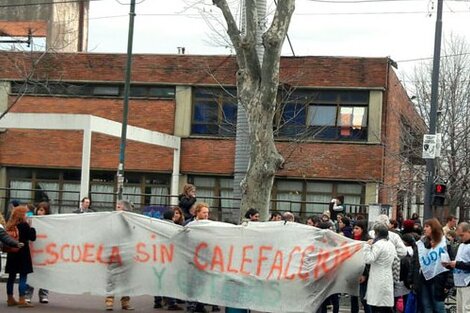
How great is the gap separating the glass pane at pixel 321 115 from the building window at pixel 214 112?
296cm

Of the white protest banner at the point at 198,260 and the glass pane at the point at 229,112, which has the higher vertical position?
the glass pane at the point at 229,112

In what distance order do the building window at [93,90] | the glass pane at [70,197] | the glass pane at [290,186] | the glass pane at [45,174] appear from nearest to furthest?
the glass pane at [290,186], the glass pane at [70,197], the building window at [93,90], the glass pane at [45,174]

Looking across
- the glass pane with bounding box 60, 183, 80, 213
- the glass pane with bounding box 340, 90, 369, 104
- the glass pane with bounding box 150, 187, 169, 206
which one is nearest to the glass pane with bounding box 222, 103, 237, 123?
the glass pane with bounding box 150, 187, 169, 206

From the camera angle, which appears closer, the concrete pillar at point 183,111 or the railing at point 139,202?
the railing at point 139,202

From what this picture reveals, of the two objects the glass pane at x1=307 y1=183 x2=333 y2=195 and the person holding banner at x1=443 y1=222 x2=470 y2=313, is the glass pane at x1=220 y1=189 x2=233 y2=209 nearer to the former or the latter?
the glass pane at x1=307 y1=183 x2=333 y2=195

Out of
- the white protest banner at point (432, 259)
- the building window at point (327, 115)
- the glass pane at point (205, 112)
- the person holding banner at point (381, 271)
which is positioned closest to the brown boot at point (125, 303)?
the person holding banner at point (381, 271)

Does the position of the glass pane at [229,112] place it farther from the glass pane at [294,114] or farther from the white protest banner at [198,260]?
the white protest banner at [198,260]

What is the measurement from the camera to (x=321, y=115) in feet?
103

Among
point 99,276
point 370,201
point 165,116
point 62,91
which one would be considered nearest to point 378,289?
point 99,276

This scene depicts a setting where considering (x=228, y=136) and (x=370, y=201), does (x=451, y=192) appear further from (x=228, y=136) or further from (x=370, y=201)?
(x=228, y=136)

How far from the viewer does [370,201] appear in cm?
3044

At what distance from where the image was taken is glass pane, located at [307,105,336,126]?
103 feet

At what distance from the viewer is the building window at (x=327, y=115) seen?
30953mm

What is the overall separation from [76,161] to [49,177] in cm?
143
